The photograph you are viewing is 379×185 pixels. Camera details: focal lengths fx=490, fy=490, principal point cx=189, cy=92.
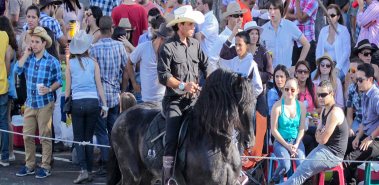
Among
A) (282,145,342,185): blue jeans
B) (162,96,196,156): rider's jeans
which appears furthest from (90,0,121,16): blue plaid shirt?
(162,96,196,156): rider's jeans

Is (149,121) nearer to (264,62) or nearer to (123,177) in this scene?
(123,177)

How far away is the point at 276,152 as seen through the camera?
7.12 metres

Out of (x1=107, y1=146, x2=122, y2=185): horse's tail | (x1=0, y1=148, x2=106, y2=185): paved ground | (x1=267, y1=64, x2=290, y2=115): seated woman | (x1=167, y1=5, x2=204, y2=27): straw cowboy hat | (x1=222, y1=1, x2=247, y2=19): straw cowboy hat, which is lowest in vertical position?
(x1=0, y1=148, x2=106, y2=185): paved ground

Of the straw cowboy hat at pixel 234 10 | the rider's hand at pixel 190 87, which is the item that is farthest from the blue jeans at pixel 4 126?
the rider's hand at pixel 190 87

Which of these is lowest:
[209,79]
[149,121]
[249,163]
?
[249,163]

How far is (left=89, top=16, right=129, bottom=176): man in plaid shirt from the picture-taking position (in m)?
8.27

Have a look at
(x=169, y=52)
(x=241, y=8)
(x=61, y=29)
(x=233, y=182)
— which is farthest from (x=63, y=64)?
(x=233, y=182)

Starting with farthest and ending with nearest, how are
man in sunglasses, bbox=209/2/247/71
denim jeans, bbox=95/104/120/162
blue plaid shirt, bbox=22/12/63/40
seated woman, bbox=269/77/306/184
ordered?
blue plaid shirt, bbox=22/12/63/40, man in sunglasses, bbox=209/2/247/71, denim jeans, bbox=95/104/120/162, seated woman, bbox=269/77/306/184

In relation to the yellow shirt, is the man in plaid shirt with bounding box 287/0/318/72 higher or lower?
higher

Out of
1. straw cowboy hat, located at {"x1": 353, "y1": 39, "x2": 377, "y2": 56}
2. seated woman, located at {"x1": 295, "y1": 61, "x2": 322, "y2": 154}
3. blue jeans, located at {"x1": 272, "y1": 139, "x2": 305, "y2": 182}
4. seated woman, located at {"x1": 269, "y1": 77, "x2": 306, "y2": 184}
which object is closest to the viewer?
blue jeans, located at {"x1": 272, "y1": 139, "x2": 305, "y2": 182}

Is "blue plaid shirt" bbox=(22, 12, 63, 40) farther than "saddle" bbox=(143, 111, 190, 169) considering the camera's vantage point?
Yes

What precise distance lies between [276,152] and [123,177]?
231cm

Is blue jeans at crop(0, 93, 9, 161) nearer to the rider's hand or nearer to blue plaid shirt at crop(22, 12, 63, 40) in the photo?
blue plaid shirt at crop(22, 12, 63, 40)

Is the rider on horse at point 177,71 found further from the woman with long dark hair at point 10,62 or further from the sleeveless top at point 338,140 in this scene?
the woman with long dark hair at point 10,62
